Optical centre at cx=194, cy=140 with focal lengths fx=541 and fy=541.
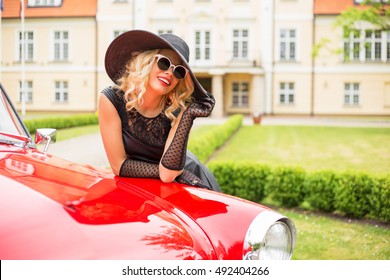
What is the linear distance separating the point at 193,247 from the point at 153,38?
781mm

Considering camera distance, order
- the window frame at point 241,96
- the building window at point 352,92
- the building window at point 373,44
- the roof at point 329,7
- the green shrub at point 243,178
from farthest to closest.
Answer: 1. the window frame at point 241,96
2. the roof at point 329,7
3. the building window at point 352,92
4. the building window at point 373,44
5. the green shrub at point 243,178

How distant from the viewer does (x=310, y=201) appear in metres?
4.98

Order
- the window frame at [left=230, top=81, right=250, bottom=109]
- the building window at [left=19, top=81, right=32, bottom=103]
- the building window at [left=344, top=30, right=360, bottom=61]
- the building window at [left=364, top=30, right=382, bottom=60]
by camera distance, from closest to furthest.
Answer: the building window at [left=19, top=81, right=32, bottom=103] → the building window at [left=364, top=30, right=382, bottom=60] → the building window at [left=344, top=30, right=360, bottom=61] → the window frame at [left=230, top=81, right=250, bottom=109]

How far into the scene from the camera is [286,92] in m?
16.9

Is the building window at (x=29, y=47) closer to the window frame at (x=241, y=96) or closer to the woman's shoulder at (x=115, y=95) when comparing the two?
the woman's shoulder at (x=115, y=95)

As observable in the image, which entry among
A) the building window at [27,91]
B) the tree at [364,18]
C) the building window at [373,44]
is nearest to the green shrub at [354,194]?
the building window at [27,91]

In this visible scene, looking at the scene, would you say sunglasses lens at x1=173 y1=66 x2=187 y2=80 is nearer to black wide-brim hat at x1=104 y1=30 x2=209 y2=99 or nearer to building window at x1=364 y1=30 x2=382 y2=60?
black wide-brim hat at x1=104 y1=30 x2=209 y2=99

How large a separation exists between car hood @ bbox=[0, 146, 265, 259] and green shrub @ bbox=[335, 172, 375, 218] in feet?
10.4

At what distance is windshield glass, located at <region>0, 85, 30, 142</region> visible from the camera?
1807 mm

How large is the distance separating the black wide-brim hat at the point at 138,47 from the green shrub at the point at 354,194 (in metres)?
3.03

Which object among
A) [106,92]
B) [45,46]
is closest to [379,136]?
[45,46]

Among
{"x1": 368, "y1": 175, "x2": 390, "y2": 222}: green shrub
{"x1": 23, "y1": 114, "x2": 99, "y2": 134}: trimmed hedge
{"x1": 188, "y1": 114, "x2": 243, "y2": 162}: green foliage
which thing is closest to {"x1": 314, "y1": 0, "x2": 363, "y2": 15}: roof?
{"x1": 188, "y1": 114, "x2": 243, "y2": 162}: green foliage

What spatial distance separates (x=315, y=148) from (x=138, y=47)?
9149mm

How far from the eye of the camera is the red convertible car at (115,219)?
1096mm
